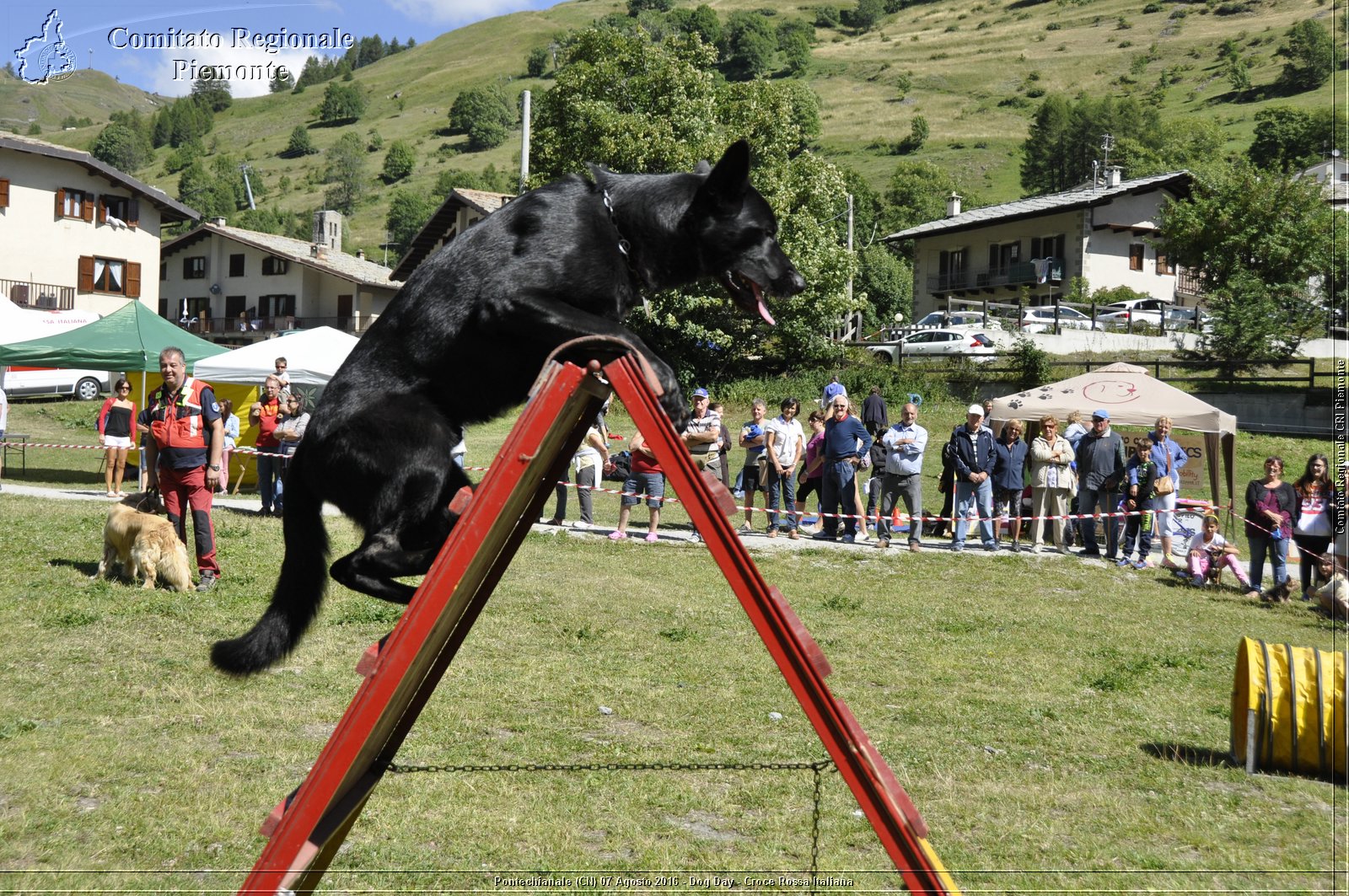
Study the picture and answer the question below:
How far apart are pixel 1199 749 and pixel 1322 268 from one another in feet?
111

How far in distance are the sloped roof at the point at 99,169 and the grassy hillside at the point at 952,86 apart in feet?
170

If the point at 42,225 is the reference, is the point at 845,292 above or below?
below

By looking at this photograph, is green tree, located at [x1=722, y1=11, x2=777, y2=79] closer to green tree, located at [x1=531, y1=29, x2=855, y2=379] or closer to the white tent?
green tree, located at [x1=531, y1=29, x2=855, y2=379]

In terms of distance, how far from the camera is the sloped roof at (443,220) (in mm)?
36656

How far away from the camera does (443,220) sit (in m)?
39.1

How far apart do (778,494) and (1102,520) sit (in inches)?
180

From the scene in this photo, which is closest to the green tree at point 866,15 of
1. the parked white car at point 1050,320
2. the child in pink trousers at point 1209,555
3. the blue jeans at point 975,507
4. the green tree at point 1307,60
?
the green tree at point 1307,60

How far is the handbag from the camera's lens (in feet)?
42.4

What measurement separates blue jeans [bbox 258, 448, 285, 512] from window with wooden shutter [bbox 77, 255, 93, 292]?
3592cm

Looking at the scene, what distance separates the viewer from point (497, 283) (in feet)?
9.34

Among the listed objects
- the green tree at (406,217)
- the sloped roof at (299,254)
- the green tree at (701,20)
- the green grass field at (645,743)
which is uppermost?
the green tree at (701,20)

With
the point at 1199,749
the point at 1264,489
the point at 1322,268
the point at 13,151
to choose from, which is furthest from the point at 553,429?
the point at 13,151

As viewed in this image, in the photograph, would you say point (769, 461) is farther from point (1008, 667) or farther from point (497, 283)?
point (497, 283)

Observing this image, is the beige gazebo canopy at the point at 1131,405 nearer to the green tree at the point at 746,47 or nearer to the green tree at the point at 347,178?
the green tree at the point at 347,178
